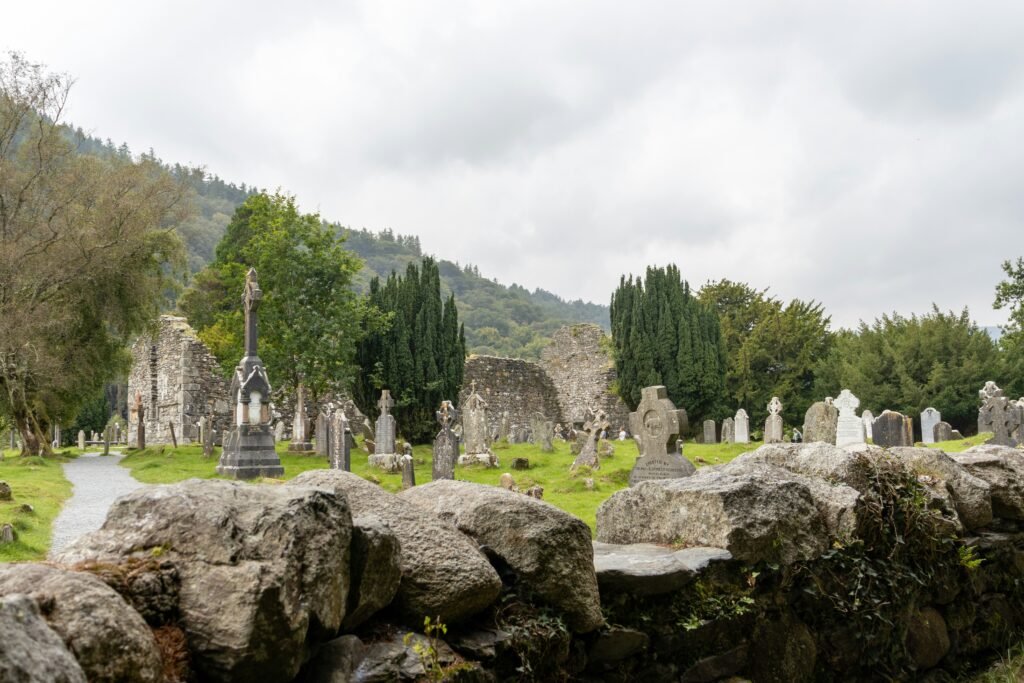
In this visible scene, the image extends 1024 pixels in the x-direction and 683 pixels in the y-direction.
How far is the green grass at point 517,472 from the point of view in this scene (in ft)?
43.2

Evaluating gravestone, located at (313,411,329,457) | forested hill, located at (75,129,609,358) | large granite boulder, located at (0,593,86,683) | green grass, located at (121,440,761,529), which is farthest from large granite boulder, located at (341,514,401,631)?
forested hill, located at (75,129,609,358)

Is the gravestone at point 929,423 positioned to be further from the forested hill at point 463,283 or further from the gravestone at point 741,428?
the forested hill at point 463,283

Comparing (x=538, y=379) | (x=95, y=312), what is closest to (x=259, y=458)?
(x=95, y=312)

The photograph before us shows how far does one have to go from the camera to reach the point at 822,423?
19.2 meters

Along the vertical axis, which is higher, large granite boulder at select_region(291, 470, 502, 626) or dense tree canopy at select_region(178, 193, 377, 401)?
dense tree canopy at select_region(178, 193, 377, 401)

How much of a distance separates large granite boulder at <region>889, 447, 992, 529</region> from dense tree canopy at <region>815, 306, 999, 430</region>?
30.7 meters

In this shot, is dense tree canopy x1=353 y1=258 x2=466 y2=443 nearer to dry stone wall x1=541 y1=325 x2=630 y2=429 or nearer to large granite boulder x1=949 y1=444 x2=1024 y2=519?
dry stone wall x1=541 y1=325 x2=630 y2=429

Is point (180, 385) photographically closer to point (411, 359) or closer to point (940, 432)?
point (411, 359)

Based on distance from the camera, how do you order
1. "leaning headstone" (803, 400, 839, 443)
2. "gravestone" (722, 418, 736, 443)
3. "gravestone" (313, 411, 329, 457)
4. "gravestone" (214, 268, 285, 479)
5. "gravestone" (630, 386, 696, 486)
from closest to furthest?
"gravestone" (630, 386, 696, 486)
"gravestone" (214, 268, 285, 479)
"leaning headstone" (803, 400, 839, 443)
"gravestone" (313, 411, 329, 457)
"gravestone" (722, 418, 736, 443)

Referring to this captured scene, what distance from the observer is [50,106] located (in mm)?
22547

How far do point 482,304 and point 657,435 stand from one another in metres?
83.4

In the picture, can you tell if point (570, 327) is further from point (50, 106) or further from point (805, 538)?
point (805, 538)

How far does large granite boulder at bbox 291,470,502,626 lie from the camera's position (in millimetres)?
2574

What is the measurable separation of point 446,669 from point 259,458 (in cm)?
1402
